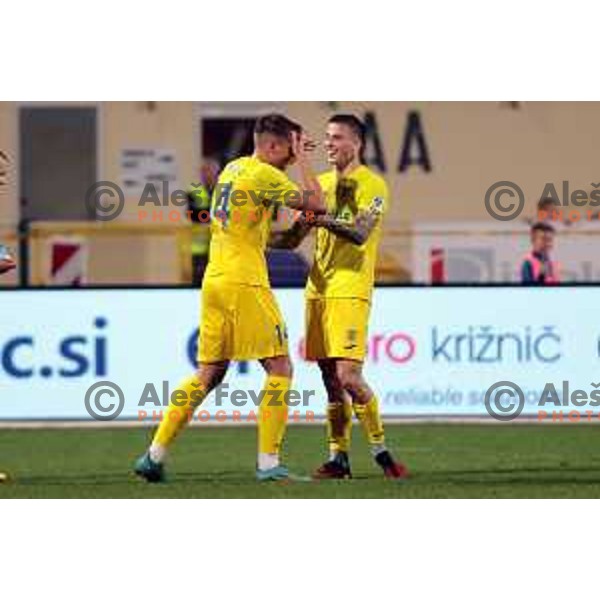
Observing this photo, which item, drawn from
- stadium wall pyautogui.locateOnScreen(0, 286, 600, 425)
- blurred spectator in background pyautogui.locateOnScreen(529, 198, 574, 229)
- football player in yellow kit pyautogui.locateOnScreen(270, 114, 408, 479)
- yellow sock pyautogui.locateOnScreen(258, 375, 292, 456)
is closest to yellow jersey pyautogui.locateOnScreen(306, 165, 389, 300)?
football player in yellow kit pyautogui.locateOnScreen(270, 114, 408, 479)

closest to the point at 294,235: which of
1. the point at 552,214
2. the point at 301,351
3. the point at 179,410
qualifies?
the point at 179,410

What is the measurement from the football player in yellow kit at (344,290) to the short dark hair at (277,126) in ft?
1.62

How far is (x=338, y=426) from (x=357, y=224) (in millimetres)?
1340

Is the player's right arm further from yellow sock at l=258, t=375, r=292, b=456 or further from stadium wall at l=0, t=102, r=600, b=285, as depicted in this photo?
stadium wall at l=0, t=102, r=600, b=285

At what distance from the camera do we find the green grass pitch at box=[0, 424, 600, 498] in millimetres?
13977

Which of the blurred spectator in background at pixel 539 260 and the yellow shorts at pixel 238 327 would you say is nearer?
the yellow shorts at pixel 238 327

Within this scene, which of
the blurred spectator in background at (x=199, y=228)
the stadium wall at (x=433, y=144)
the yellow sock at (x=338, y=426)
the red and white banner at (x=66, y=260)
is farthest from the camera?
the stadium wall at (x=433, y=144)

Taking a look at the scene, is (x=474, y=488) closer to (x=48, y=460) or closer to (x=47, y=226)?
(x=48, y=460)

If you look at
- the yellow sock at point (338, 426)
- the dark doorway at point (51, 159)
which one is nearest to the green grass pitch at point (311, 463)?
the yellow sock at point (338, 426)

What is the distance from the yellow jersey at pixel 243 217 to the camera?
14.4 metres

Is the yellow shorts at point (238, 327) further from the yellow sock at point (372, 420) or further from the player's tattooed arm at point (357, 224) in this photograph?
the yellow sock at point (372, 420)

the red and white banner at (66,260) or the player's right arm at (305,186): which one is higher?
the player's right arm at (305,186)

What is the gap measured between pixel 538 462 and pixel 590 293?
5382 mm

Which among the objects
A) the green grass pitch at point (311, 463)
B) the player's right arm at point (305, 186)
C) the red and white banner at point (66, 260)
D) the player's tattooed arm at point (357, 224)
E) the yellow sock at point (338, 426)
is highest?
the player's right arm at point (305, 186)
